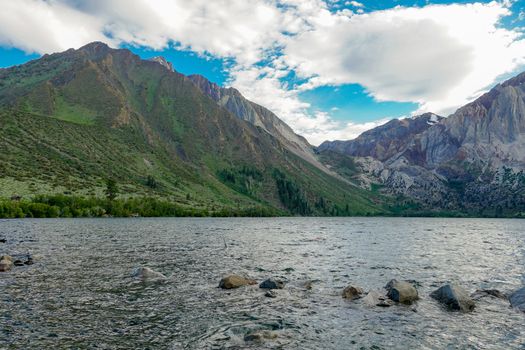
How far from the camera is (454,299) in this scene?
28094 millimetres

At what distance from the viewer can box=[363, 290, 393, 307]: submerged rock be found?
92.5 feet

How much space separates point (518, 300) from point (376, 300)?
38.4 ft

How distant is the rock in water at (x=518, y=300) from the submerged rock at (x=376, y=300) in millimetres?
9875

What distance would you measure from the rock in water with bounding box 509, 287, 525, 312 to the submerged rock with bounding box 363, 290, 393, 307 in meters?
9.88

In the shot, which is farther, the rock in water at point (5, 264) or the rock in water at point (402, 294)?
the rock in water at point (5, 264)

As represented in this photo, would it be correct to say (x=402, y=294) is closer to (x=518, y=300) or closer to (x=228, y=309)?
(x=518, y=300)

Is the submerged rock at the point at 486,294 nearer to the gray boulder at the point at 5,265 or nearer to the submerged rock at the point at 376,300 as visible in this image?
the submerged rock at the point at 376,300

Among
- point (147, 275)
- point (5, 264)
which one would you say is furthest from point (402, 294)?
point (5, 264)

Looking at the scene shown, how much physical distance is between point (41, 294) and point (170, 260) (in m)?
20.4

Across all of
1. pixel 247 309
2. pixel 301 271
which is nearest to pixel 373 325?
pixel 247 309

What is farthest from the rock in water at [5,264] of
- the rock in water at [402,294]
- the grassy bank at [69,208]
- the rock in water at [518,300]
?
the grassy bank at [69,208]

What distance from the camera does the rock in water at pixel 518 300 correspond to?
92.3 ft

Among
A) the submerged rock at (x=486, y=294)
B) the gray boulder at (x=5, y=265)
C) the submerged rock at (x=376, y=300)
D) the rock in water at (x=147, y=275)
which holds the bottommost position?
the submerged rock at (x=486, y=294)

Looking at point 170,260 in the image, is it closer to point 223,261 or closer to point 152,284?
point 223,261
